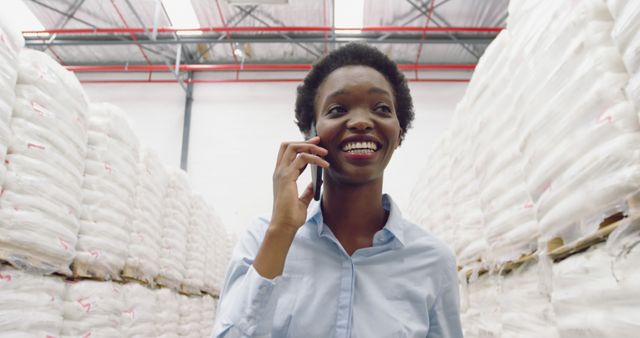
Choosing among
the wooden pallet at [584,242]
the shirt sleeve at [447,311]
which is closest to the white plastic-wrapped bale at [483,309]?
the wooden pallet at [584,242]

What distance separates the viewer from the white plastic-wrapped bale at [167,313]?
152 inches

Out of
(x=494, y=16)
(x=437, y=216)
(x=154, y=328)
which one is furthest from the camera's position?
(x=494, y=16)

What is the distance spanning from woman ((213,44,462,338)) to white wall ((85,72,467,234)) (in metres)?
7.16

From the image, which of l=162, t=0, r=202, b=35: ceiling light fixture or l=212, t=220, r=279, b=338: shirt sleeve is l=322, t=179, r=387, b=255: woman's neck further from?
l=162, t=0, r=202, b=35: ceiling light fixture

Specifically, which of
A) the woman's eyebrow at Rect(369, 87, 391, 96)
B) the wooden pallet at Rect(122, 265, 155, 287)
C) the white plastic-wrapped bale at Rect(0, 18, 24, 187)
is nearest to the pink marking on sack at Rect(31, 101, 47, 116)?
the white plastic-wrapped bale at Rect(0, 18, 24, 187)

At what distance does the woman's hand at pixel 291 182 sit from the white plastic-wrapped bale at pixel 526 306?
1009mm

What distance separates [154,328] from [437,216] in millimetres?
2372

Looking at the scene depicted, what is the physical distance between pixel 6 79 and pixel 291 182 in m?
1.56

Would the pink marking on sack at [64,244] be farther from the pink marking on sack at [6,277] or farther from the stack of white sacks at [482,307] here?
the stack of white sacks at [482,307]

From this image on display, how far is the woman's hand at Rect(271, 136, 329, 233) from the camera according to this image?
45.3 inches

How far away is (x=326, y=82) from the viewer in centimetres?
145

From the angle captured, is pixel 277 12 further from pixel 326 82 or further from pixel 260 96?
pixel 326 82

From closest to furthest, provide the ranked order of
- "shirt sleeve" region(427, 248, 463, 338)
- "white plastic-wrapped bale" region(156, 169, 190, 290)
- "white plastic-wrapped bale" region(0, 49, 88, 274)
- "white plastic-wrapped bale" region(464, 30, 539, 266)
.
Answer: "shirt sleeve" region(427, 248, 463, 338)
"white plastic-wrapped bale" region(464, 30, 539, 266)
"white plastic-wrapped bale" region(0, 49, 88, 274)
"white plastic-wrapped bale" region(156, 169, 190, 290)

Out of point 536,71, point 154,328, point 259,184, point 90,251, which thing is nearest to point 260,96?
point 259,184
